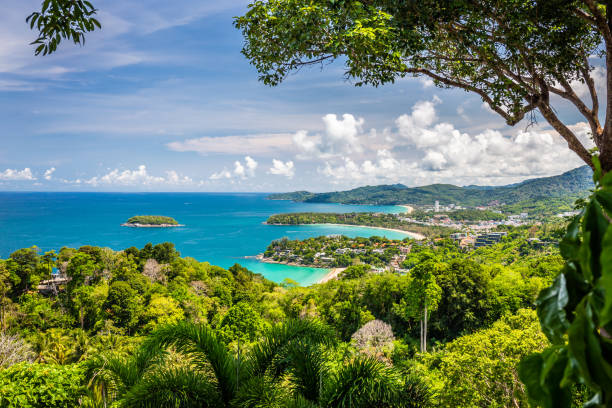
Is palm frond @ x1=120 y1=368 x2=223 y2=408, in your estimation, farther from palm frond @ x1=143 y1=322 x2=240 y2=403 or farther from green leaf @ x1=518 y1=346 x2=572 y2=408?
green leaf @ x1=518 y1=346 x2=572 y2=408

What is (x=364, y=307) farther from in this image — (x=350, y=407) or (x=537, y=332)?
(x=350, y=407)

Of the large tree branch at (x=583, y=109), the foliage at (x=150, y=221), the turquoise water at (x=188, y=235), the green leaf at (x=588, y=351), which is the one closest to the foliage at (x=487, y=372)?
the large tree branch at (x=583, y=109)

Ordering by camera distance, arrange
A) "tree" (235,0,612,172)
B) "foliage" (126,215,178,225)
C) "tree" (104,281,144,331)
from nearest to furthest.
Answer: "tree" (235,0,612,172), "tree" (104,281,144,331), "foliage" (126,215,178,225)

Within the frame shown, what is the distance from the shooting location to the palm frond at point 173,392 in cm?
340

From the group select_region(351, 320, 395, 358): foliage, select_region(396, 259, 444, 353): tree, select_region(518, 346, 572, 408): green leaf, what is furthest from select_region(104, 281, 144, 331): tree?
select_region(518, 346, 572, 408): green leaf

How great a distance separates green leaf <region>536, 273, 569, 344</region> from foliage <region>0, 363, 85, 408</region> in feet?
20.2

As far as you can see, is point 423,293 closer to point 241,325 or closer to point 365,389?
point 241,325

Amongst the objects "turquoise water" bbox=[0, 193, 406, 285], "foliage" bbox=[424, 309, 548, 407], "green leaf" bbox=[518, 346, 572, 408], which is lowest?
"turquoise water" bbox=[0, 193, 406, 285]

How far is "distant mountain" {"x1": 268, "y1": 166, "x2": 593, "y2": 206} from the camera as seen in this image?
255 feet

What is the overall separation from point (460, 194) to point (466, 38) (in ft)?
419

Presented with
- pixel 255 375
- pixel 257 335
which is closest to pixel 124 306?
pixel 257 335

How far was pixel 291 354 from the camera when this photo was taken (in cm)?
413

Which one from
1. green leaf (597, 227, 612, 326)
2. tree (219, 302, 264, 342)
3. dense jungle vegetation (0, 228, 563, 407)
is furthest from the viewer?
tree (219, 302, 264, 342)

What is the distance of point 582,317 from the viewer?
0.40 meters
